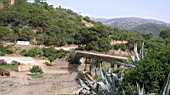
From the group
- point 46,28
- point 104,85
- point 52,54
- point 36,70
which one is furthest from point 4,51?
point 104,85

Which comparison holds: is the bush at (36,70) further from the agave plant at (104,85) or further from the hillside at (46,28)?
the agave plant at (104,85)

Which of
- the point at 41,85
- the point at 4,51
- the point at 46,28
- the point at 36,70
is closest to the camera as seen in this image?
the point at 41,85

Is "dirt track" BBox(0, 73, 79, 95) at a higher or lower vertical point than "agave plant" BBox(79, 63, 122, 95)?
lower

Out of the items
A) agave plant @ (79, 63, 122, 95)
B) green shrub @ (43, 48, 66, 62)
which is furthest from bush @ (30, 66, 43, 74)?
agave plant @ (79, 63, 122, 95)

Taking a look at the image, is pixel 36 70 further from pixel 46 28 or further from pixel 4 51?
pixel 46 28

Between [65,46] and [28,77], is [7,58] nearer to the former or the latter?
[28,77]

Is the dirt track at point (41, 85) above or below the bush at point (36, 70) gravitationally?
above

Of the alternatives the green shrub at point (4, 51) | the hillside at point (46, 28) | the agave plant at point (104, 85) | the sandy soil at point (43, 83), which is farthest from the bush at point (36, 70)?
the agave plant at point (104, 85)

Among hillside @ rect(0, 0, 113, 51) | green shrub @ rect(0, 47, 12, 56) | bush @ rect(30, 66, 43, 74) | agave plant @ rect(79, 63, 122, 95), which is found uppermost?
agave plant @ rect(79, 63, 122, 95)

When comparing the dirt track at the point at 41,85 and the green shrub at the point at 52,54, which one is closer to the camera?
the dirt track at the point at 41,85

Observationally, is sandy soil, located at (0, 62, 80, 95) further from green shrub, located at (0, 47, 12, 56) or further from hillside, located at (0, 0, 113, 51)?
hillside, located at (0, 0, 113, 51)

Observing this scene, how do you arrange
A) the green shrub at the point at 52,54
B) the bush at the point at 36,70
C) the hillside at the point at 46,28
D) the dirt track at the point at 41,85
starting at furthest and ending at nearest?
the hillside at the point at 46,28 < the green shrub at the point at 52,54 < the bush at the point at 36,70 < the dirt track at the point at 41,85

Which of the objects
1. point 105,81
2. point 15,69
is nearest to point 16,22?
point 15,69

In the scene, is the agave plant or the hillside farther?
the hillside
